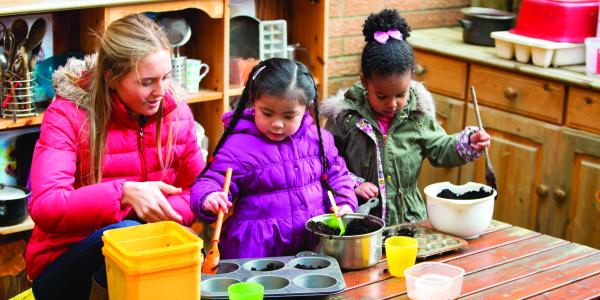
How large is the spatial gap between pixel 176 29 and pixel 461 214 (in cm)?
151

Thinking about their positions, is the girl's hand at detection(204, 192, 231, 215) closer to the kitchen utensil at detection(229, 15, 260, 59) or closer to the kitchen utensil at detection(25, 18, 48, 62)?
the kitchen utensil at detection(25, 18, 48, 62)

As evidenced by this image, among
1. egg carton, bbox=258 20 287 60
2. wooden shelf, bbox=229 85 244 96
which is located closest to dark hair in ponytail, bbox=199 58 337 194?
wooden shelf, bbox=229 85 244 96

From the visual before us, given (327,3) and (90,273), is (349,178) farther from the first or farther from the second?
(327,3)

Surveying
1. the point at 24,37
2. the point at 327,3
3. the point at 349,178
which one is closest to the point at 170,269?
the point at 349,178

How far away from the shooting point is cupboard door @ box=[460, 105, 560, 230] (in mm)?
3941

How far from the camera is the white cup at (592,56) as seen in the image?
373cm

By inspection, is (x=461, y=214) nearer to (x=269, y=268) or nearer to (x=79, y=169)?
(x=269, y=268)

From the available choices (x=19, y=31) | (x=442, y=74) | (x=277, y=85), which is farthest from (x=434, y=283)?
(x=442, y=74)

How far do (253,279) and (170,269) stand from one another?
0.25 metres

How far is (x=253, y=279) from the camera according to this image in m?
2.34

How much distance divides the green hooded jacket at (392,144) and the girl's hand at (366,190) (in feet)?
0.13

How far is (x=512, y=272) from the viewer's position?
8.30 feet

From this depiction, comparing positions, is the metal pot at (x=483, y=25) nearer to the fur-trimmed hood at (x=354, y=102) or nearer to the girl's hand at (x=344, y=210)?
the fur-trimmed hood at (x=354, y=102)

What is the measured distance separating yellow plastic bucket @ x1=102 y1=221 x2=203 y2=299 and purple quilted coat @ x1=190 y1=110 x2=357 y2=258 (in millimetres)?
425
